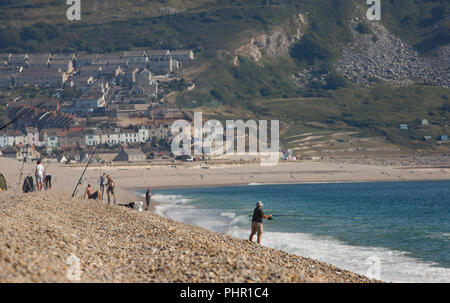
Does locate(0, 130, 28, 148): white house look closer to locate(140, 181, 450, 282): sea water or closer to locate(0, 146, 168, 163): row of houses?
locate(0, 146, 168, 163): row of houses

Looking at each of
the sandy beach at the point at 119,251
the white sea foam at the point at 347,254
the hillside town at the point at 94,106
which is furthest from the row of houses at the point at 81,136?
the sandy beach at the point at 119,251

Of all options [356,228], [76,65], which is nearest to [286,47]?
[76,65]

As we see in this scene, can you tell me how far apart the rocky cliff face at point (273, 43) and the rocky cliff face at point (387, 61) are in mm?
10623

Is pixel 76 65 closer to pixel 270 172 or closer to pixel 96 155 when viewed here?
pixel 96 155

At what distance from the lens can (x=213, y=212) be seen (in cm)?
3200

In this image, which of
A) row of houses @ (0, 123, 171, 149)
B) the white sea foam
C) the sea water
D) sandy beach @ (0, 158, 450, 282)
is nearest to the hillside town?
row of houses @ (0, 123, 171, 149)

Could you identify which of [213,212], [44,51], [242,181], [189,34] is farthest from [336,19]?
[213,212]

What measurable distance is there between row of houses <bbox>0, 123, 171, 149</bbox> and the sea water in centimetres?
4566

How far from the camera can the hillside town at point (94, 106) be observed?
8181cm

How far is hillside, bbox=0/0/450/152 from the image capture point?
103 metres

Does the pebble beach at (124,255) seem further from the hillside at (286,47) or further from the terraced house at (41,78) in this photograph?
the terraced house at (41,78)

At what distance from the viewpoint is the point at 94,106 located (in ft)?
348

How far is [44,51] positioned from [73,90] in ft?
83.6

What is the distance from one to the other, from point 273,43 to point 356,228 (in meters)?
107
